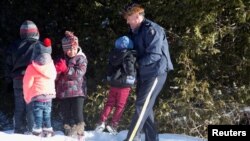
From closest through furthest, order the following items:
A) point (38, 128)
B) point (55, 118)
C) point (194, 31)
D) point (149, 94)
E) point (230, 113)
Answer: point (149, 94) < point (38, 128) < point (194, 31) < point (230, 113) < point (55, 118)

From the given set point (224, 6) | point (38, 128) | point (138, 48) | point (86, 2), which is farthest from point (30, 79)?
point (224, 6)

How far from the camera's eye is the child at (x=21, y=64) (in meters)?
A: 7.07

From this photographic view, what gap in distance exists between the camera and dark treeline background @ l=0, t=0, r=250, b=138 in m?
7.46

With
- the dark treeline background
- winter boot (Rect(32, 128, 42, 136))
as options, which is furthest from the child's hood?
the dark treeline background

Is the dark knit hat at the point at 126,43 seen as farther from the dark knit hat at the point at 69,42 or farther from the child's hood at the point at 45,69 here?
the child's hood at the point at 45,69

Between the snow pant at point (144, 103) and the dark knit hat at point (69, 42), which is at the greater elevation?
the dark knit hat at point (69, 42)

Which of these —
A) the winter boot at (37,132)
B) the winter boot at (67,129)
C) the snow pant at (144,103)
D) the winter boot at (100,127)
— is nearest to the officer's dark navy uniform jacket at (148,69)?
the snow pant at (144,103)

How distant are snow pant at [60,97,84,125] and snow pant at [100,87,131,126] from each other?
419 mm

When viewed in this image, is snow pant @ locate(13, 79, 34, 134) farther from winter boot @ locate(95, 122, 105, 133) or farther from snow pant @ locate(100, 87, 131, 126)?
snow pant @ locate(100, 87, 131, 126)

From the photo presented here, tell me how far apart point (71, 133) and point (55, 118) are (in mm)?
1961

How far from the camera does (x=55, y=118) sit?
8.95 metres

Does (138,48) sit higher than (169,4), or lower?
lower

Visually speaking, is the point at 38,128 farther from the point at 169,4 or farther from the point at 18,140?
the point at 169,4

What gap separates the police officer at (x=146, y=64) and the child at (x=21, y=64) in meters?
1.62
